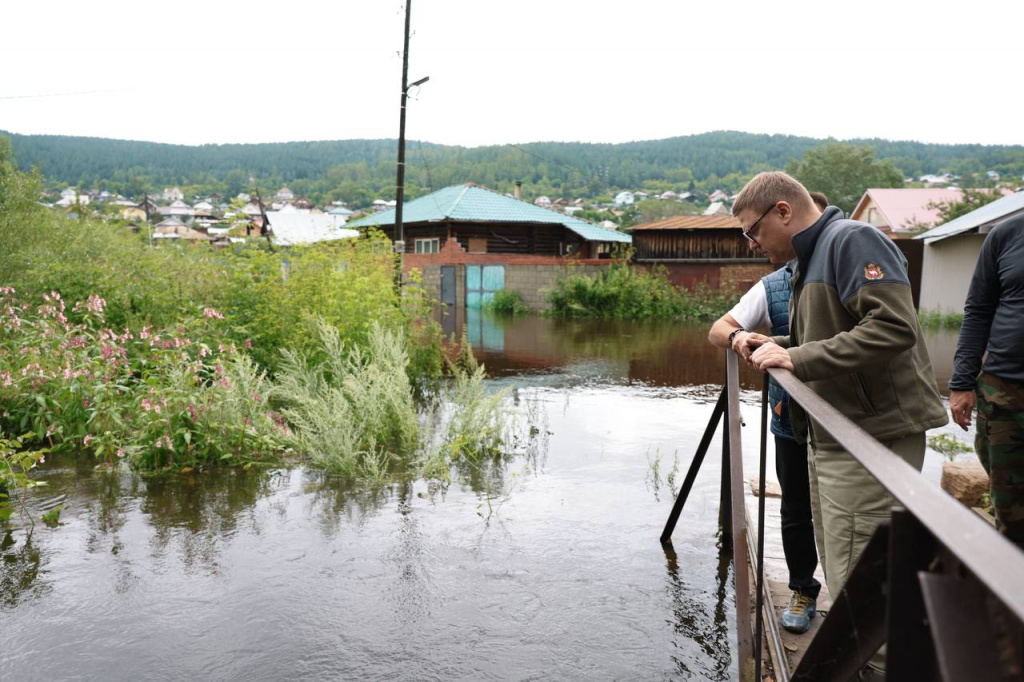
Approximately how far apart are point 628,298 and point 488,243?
9478mm

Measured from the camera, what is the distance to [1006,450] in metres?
2.91

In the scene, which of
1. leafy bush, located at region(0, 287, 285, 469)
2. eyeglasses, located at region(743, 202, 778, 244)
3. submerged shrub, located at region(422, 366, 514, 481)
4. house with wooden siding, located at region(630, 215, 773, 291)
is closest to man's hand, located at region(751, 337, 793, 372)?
eyeglasses, located at region(743, 202, 778, 244)

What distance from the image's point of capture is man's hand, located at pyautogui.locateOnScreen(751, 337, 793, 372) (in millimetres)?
2312

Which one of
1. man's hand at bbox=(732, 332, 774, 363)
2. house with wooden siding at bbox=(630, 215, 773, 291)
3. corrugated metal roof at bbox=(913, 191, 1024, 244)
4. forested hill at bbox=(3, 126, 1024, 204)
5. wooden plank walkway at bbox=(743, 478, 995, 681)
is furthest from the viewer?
forested hill at bbox=(3, 126, 1024, 204)

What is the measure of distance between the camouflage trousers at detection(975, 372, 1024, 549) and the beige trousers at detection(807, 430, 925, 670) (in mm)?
690

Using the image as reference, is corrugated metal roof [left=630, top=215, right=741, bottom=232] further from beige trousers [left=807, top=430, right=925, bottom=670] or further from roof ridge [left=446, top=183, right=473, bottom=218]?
beige trousers [left=807, top=430, right=925, bottom=670]

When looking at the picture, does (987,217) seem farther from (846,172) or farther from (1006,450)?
(846,172)

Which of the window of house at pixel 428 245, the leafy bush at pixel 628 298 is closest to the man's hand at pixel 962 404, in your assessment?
the leafy bush at pixel 628 298

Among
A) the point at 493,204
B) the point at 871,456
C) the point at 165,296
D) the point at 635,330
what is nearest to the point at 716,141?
the point at 493,204

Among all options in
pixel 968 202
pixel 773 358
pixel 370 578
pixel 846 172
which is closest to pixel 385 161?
pixel 846 172

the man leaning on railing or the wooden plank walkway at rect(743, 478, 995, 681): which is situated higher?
the man leaning on railing

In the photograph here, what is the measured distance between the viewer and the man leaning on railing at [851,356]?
227 centimetres

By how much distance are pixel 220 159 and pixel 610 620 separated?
9897 centimetres

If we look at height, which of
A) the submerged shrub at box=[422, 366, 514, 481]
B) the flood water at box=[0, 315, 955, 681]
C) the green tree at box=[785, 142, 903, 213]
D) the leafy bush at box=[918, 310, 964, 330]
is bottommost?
the flood water at box=[0, 315, 955, 681]
